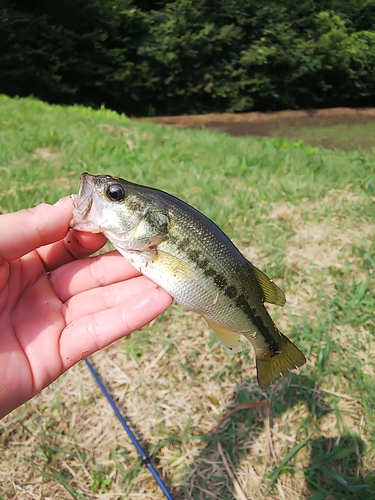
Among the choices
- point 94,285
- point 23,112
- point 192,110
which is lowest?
point 192,110

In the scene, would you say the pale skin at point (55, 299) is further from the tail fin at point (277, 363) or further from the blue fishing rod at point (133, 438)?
the blue fishing rod at point (133, 438)

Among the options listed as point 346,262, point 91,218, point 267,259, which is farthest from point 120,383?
point 346,262

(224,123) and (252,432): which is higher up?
(252,432)

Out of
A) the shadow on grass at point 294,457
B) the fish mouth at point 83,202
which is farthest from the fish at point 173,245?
the shadow on grass at point 294,457

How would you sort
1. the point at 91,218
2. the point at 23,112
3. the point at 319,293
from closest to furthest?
the point at 91,218
the point at 319,293
the point at 23,112

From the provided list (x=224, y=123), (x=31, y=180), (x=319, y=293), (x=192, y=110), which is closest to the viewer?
(x=319, y=293)

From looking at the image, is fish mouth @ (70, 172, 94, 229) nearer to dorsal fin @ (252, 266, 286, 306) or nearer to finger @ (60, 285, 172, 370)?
finger @ (60, 285, 172, 370)

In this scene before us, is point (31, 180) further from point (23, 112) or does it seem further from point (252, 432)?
point (23, 112)

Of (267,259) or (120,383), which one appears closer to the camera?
(120,383)
